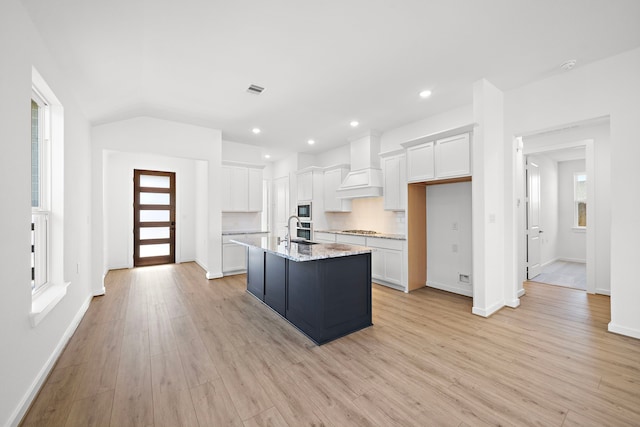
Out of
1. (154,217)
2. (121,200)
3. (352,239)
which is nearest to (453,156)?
(352,239)

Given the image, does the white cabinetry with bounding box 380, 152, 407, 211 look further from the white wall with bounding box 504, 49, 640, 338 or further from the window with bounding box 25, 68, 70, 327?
the window with bounding box 25, 68, 70, 327

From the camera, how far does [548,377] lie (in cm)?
211

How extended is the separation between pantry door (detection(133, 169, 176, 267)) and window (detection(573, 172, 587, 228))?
1038cm

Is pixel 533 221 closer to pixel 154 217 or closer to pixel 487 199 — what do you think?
pixel 487 199

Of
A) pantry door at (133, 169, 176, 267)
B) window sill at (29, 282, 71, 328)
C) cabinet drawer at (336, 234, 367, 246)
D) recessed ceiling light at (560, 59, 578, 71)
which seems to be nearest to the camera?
window sill at (29, 282, 71, 328)

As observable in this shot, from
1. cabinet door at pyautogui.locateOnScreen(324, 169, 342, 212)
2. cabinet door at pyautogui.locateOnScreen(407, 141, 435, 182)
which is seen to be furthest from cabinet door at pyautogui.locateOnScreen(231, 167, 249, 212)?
cabinet door at pyautogui.locateOnScreen(407, 141, 435, 182)

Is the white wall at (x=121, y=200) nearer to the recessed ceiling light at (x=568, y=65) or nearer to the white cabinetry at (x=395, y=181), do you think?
the white cabinetry at (x=395, y=181)

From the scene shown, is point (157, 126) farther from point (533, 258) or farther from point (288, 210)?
point (533, 258)

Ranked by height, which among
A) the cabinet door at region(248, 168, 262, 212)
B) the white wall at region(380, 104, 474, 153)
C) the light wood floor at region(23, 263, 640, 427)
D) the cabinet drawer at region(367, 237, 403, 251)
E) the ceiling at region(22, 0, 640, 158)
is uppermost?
the ceiling at region(22, 0, 640, 158)

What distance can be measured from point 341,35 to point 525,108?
272cm

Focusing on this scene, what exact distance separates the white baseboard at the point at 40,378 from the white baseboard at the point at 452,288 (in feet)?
16.0

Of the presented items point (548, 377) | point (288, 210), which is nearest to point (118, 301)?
point (288, 210)

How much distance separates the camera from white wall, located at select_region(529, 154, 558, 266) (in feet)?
20.2

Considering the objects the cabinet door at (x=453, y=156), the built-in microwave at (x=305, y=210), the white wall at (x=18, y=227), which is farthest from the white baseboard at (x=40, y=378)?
the cabinet door at (x=453, y=156)
